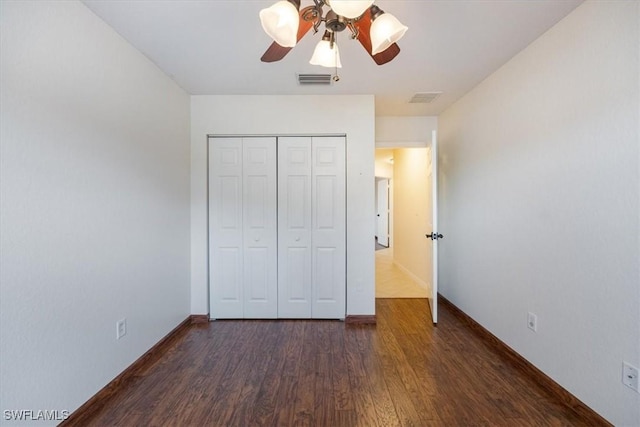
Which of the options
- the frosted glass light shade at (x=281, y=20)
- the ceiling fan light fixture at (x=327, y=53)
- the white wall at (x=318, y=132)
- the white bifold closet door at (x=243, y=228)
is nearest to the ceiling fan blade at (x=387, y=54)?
the ceiling fan light fixture at (x=327, y=53)

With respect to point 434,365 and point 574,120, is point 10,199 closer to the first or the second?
point 434,365

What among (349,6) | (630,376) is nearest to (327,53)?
(349,6)

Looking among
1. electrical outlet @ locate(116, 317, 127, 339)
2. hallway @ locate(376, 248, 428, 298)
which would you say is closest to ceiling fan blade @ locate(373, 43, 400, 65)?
electrical outlet @ locate(116, 317, 127, 339)

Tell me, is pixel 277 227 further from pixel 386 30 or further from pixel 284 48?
pixel 386 30

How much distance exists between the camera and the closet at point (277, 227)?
308 centimetres

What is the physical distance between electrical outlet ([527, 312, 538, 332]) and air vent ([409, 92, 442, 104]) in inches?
90.1

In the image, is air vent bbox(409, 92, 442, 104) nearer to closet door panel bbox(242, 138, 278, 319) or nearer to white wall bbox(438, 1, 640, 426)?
white wall bbox(438, 1, 640, 426)

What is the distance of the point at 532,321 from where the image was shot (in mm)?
2070

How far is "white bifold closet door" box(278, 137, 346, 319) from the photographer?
3076 millimetres

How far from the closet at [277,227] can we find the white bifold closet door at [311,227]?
11 mm

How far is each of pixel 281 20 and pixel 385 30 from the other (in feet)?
1.36

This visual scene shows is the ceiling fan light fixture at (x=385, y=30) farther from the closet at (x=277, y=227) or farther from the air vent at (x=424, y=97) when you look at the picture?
the air vent at (x=424, y=97)

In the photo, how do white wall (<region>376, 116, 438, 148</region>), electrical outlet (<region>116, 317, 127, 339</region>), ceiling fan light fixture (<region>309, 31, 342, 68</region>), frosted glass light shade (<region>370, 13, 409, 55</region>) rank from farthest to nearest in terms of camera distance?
white wall (<region>376, 116, 438, 148</region>), electrical outlet (<region>116, 317, 127, 339</region>), ceiling fan light fixture (<region>309, 31, 342, 68</region>), frosted glass light shade (<region>370, 13, 409, 55</region>)

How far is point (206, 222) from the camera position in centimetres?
308
